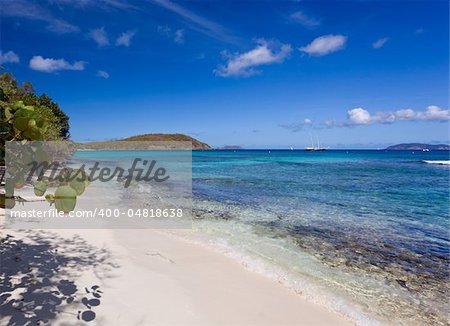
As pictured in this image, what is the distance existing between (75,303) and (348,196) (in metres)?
15.0

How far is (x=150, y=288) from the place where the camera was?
4.47 m

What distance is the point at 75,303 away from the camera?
381 cm

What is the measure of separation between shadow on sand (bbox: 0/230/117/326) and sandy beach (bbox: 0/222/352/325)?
13 millimetres

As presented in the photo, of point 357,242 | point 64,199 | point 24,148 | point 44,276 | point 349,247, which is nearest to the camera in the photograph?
point 64,199

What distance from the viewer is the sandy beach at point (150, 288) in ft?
12.1

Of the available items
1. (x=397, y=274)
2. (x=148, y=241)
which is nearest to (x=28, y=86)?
(x=148, y=241)

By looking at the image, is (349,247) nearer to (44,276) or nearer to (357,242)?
(357,242)

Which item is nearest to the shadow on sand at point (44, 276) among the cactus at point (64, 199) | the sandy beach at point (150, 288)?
the sandy beach at point (150, 288)

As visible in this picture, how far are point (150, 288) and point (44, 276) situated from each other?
147 centimetres

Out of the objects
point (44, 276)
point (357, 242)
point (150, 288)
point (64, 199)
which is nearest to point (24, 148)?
point (64, 199)

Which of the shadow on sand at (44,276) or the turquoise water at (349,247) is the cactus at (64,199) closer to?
the shadow on sand at (44,276)

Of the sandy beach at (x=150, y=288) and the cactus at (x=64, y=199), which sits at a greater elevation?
the cactus at (x=64, y=199)

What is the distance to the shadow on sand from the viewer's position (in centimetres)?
348

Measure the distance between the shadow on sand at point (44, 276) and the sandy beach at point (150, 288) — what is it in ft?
0.04
